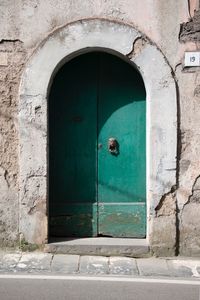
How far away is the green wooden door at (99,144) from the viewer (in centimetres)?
623

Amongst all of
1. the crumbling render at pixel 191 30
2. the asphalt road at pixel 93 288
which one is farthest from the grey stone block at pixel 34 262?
the crumbling render at pixel 191 30

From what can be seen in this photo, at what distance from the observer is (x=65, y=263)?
5.62m

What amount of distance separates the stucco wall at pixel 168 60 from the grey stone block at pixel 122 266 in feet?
1.25

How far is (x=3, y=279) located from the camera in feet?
16.8

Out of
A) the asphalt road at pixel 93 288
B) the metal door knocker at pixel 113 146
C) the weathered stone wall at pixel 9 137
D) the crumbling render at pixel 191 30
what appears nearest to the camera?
the asphalt road at pixel 93 288

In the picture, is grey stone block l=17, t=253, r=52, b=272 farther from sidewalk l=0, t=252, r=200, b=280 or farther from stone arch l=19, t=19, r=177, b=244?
stone arch l=19, t=19, r=177, b=244

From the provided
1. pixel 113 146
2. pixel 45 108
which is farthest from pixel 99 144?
pixel 45 108

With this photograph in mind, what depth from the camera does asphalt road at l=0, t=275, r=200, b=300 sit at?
4695 millimetres

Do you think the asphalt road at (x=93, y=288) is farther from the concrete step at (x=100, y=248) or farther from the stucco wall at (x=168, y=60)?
the stucco wall at (x=168, y=60)

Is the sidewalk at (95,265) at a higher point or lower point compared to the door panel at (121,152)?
lower

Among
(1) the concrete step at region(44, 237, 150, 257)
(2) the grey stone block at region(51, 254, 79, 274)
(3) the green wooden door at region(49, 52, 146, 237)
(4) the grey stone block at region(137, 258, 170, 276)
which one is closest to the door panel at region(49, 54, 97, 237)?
(3) the green wooden door at region(49, 52, 146, 237)

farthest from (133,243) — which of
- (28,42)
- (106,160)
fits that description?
(28,42)

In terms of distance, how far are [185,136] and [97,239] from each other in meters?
1.60

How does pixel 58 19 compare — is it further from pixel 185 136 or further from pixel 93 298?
pixel 93 298
